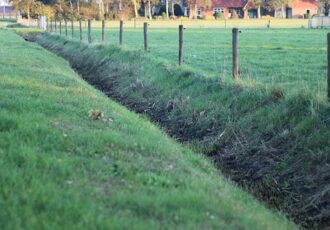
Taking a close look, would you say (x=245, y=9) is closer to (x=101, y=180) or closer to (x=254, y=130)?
(x=254, y=130)

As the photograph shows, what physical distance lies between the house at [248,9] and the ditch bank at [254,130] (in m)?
103

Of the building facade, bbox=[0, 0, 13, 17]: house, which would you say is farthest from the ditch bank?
bbox=[0, 0, 13, 17]: house

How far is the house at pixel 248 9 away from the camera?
384 feet

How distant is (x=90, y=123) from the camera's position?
9805mm

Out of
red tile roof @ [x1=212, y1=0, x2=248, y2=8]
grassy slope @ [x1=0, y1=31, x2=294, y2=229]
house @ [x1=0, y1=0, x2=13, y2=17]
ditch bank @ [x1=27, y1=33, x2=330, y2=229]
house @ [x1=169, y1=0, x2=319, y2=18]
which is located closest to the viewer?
grassy slope @ [x1=0, y1=31, x2=294, y2=229]

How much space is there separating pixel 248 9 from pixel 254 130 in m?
108

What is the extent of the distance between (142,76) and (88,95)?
16.7 feet

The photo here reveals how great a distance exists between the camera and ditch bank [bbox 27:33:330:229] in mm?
8617

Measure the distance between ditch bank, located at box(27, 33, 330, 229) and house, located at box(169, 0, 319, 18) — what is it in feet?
337

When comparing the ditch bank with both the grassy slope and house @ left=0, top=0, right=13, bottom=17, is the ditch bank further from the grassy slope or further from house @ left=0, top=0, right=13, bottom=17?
house @ left=0, top=0, right=13, bottom=17

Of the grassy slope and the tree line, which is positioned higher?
the tree line

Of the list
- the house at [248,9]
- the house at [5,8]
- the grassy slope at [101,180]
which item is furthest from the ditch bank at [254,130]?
the house at [5,8]

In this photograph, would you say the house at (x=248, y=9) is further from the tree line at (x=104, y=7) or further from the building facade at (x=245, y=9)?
the tree line at (x=104, y=7)

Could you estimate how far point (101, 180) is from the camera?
667cm
